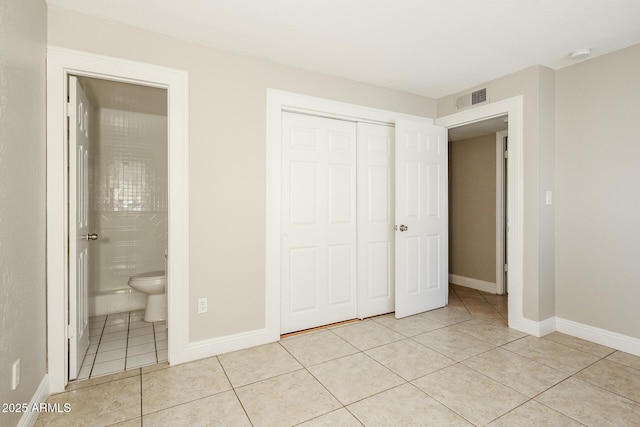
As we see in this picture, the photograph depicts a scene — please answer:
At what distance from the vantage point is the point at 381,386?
2.10 meters

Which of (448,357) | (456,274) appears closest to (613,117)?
(448,357)

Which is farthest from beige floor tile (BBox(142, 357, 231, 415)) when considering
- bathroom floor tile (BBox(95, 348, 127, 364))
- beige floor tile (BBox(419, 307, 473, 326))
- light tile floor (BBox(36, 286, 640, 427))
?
beige floor tile (BBox(419, 307, 473, 326))

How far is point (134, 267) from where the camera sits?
389cm

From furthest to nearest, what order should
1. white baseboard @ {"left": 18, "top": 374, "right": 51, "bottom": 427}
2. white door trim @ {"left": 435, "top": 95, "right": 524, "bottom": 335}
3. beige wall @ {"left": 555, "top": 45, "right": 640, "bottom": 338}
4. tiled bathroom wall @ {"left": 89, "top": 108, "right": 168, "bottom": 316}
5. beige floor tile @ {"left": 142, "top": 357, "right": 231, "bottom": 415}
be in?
1. tiled bathroom wall @ {"left": 89, "top": 108, "right": 168, "bottom": 316}
2. white door trim @ {"left": 435, "top": 95, "right": 524, "bottom": 335}
3. beige wall @ {"left": 555, "top": 45, "right": 640, "bottom": 338}
4. beige floor tile @ {"left": 142, "top": 357, "right": 231, "bottom": 415}
5. white baseboard @ {"left": 18, "top": 374, "right": 51, "bottom": 427}

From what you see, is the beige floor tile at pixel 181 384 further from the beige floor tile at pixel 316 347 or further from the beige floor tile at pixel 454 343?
the beige floor tile at pixel 454 343

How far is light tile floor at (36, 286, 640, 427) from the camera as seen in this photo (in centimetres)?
180

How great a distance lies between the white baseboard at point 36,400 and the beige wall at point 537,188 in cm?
367

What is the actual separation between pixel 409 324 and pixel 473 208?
2.36 m

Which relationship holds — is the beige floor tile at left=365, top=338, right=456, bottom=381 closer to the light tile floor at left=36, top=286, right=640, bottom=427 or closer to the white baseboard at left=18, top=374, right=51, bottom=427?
the light tile floor at left=36, top=286, right=640, bottom=427

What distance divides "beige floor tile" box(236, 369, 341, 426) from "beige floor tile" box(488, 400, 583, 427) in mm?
925

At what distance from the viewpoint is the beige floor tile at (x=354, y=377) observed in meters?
2.04

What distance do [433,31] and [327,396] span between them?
260 centimetres

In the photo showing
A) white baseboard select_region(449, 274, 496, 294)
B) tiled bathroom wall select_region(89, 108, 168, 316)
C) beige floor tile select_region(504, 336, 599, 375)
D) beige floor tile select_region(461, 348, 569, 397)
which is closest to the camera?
beige floor tile select_region(461, 348, 569, 397)

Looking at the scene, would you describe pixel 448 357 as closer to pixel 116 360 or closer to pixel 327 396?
pixel 327 396
